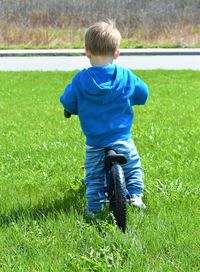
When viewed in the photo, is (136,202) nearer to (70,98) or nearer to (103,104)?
(103,104)

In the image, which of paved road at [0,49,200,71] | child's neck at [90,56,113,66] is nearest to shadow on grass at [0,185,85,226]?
child's neck at [90,56,113,66]

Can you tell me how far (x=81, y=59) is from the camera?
20172 millimetres

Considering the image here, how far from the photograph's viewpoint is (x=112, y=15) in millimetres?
28016

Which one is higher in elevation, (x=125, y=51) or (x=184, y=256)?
(x=184, y=256)

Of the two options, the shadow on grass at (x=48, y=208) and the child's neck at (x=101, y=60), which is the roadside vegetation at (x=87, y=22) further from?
the child's neck at (x=101, y=60)

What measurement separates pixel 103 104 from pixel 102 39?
448mm

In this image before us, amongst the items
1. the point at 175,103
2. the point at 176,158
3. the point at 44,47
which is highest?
the point at 176,158

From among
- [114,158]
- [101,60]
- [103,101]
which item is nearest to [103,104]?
[103,101]

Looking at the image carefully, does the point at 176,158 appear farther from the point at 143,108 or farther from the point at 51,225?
the point at 143,108

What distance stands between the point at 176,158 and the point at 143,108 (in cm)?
360

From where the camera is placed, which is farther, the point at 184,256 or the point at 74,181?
the point at 74,181

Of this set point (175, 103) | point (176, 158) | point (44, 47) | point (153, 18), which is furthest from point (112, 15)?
point (176, 158)

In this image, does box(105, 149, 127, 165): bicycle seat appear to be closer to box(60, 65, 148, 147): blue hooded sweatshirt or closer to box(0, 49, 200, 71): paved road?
box(60, 65, 148, 147): blue hooded sweatshirt

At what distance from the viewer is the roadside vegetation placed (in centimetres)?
2477
